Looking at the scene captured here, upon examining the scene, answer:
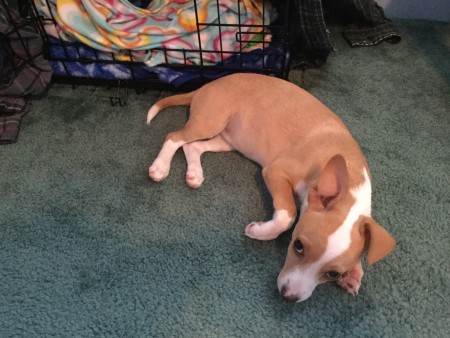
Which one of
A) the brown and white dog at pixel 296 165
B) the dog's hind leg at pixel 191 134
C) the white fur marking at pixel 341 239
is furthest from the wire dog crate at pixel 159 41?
the white fur marking at pixel 341 239

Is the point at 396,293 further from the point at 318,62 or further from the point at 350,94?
the point at 318,62

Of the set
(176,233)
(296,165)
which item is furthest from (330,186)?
(176,233)

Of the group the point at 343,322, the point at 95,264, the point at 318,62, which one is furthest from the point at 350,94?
the point at 95,264

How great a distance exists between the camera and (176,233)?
1485mm

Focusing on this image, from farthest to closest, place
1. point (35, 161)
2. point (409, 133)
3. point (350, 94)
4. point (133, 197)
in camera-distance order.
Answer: point (350, 94) < point (409, 133) < point (35, 161) < point (133, 197)

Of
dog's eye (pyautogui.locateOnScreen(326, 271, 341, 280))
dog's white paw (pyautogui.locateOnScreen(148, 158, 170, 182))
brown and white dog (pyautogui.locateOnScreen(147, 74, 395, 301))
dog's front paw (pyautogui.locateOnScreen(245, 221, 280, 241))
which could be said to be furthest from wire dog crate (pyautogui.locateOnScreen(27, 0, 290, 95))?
dog's eye (pyautogui.locateOnScreen(326, 271, 341, 280))

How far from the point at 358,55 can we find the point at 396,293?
1.62m

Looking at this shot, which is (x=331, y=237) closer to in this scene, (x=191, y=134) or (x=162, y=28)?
(x=191, y=134)

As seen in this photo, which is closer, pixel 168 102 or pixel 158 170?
pixel 158 170

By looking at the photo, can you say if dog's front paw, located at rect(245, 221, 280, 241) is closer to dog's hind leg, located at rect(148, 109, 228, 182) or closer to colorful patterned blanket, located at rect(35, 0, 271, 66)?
dog's hind leg, located at rect(148, 109, 228, 182)

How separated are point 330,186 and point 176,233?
0.62m

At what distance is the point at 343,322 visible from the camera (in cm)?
126

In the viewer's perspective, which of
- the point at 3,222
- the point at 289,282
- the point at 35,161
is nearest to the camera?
the point at 289,282

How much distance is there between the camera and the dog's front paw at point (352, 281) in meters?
1.32
